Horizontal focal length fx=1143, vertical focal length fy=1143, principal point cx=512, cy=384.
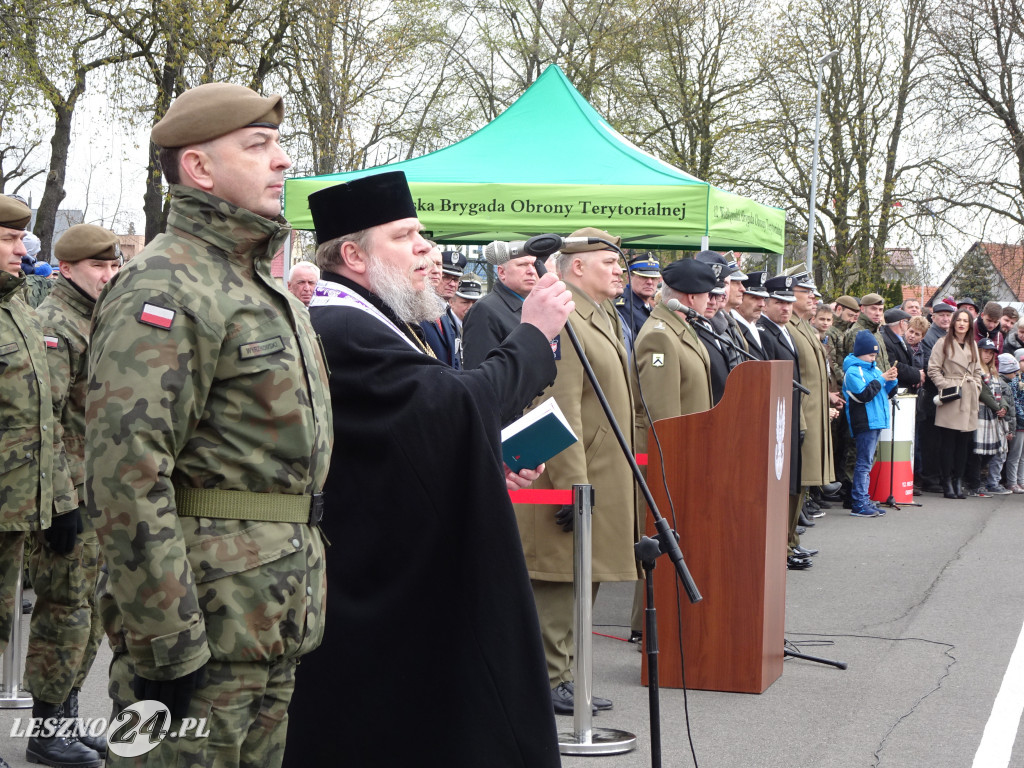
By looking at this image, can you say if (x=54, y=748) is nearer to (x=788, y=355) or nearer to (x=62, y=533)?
(x=62, y=533)

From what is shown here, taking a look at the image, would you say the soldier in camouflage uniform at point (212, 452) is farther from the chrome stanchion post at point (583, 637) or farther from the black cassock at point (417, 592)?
the chrome stanchion post at point (583, 637)

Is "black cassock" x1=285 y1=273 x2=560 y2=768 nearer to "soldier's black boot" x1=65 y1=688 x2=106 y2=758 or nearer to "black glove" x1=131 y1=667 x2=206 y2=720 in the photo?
"black glove" x1=131 y1=667 x2=206 y2=720

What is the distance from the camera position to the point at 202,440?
2.37 meters

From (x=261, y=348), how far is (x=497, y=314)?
316 centimetres

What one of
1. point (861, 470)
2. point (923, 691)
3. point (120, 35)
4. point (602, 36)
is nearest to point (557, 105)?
point (861, 470)

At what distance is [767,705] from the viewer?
533 cm

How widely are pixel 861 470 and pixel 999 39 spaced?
792 inches

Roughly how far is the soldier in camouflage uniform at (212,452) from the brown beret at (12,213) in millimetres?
1988

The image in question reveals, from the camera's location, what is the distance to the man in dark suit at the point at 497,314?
17.9ft

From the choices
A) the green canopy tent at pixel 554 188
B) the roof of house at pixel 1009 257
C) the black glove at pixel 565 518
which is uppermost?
the roof of house at pixel 1009 257

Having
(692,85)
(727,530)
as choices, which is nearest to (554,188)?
(727,530)

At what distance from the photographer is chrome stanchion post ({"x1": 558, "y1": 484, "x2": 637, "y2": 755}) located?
459cm

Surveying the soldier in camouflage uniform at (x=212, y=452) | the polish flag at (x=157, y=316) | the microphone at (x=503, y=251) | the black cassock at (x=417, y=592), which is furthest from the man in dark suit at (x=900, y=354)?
the polish flag at (x=157, y=316)

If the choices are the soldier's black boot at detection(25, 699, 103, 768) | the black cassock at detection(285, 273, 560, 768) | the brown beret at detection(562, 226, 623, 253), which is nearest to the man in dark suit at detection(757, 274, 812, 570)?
the brown beret at detection(562, 226, 623, 253)
